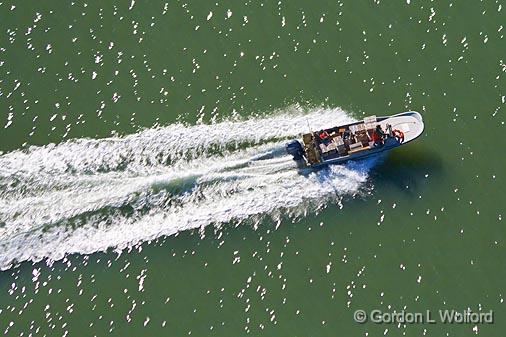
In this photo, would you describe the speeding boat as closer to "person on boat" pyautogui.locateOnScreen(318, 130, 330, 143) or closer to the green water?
"person on boat" pyautogui.locateOnScreen(318, 130, 330, 143)

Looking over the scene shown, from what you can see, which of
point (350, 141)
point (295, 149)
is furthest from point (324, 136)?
point (295, 149)

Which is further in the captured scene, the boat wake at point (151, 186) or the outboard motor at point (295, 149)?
the outboard motor at point (295, 149)

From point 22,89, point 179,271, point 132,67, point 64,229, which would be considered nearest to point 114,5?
point 132,67

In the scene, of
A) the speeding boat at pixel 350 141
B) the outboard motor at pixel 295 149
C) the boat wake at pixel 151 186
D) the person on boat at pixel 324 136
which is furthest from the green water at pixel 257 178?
the person on boat at pixel 324 136

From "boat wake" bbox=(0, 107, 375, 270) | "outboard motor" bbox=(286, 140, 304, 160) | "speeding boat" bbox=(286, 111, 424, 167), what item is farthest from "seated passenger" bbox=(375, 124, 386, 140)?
"outboard motor" bbox=(286, 140, 304, 160)

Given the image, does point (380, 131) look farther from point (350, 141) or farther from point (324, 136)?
point (324, 136)

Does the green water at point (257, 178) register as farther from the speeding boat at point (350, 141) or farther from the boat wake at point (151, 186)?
the speeding boat at point (350, 141)

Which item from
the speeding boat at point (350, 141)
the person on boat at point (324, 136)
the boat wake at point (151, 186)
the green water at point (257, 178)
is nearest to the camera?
the green water at point (257, 178)
